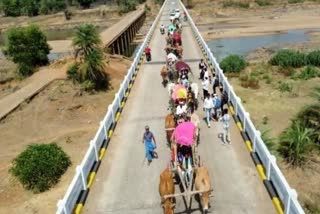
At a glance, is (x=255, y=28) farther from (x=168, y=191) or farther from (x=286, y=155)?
(x=168, y=191)

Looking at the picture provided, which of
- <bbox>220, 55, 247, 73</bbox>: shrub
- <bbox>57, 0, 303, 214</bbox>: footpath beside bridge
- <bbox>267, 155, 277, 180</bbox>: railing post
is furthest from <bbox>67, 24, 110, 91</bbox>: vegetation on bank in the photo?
<bbox>267, 155, 277, 180</bbox>: railing post

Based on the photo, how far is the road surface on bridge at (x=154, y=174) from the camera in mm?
11602

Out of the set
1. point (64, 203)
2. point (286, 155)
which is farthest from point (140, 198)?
point (286, 155)

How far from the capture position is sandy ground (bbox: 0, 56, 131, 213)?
1831 centimetres

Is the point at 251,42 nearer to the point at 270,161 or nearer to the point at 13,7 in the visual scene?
the point at 270,161

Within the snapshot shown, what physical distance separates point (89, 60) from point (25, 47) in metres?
12.3

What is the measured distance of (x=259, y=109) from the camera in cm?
2777

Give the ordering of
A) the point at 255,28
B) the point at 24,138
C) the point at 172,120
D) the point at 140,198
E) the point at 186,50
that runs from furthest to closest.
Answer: the point at 255,28 → the point at 186,50 → the point at 24,138 → the point at 172,120 → the point at 140,198

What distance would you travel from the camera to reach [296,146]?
61.9 feet

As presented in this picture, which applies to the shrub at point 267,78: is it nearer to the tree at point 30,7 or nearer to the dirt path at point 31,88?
the dirt path at point 31,88

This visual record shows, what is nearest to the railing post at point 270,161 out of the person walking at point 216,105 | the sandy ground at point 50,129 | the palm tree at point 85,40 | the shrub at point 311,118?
the person walking at point 216,105

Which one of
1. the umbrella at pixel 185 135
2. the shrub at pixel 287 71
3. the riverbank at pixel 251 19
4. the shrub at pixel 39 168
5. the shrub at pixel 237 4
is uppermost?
→ the umbrella at pixel 185 135

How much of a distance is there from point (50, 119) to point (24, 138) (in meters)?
3.24

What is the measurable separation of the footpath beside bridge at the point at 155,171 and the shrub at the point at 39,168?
3659 millimetres
